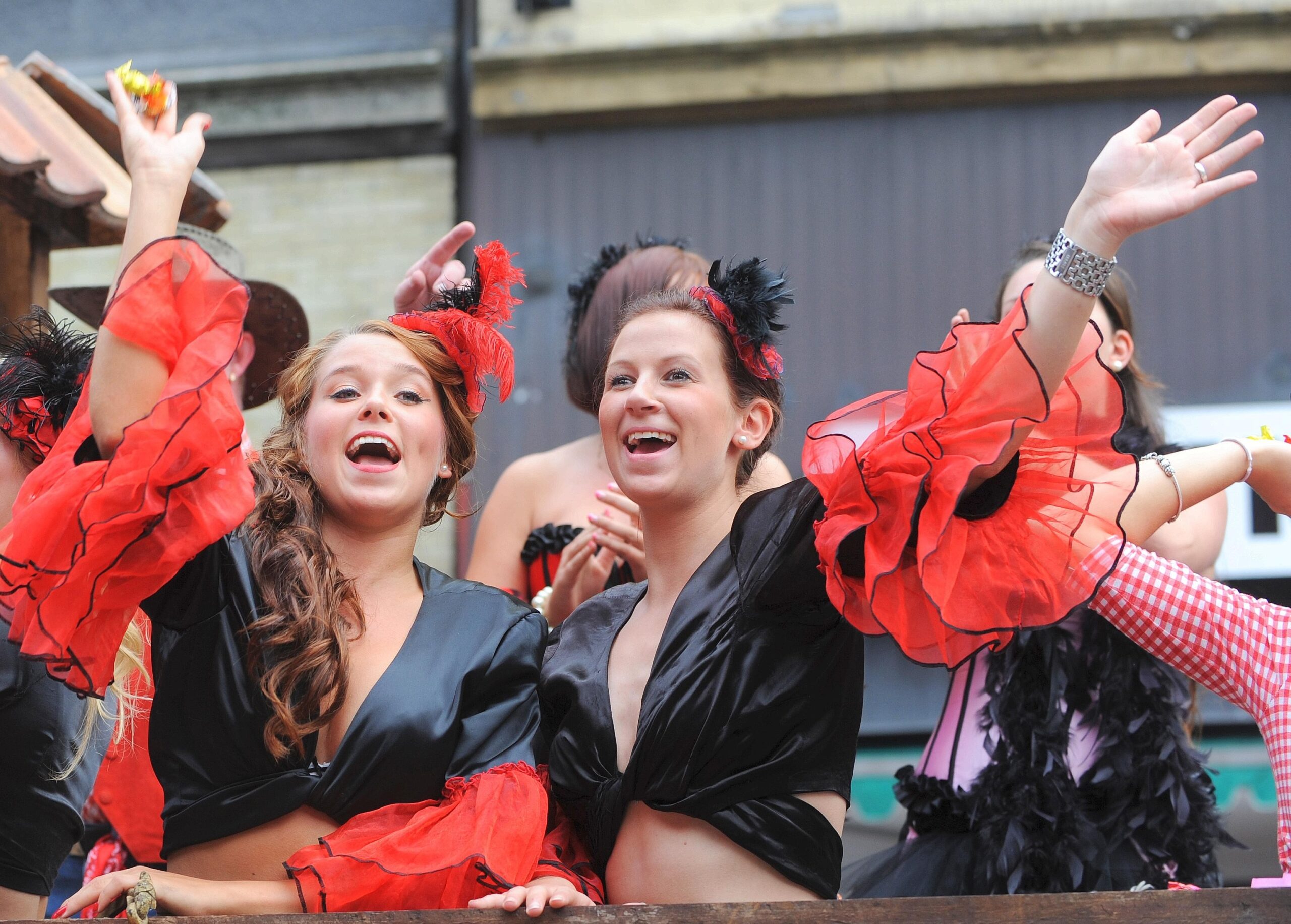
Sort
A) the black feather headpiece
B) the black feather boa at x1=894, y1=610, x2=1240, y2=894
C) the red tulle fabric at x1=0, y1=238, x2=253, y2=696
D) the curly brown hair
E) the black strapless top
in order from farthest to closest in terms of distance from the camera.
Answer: the black feather headpiece < the black strapless top < the black feather boa at x1=894, y1=610, x2=1240, y2=894 < the curly brown hair < the red tulle fabric at x1=0, y1=238, x2=253, y2=696

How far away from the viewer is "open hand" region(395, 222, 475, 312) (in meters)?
2.73

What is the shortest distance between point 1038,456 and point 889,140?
503cm

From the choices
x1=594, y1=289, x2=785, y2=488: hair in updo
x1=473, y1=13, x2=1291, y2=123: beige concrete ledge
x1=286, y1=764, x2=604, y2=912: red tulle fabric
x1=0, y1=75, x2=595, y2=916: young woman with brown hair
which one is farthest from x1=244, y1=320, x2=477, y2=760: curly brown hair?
x1=473, y1=13, x2=1291, y2=123: beige concrete ledge

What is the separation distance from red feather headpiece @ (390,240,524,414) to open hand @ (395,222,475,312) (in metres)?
0.23

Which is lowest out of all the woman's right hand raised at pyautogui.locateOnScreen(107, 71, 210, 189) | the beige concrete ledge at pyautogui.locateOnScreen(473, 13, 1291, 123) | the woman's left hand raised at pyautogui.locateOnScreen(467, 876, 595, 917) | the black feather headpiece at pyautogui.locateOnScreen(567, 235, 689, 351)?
the woman's left hand raised at pyautogui.locateOnScreen(467, 876, 595, 917)

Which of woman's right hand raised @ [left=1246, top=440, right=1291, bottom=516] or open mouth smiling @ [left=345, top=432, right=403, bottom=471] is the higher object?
open mouth smiling @ [left=345, top=432, right=403, bottom=471]

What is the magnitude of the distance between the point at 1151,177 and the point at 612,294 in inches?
60.5

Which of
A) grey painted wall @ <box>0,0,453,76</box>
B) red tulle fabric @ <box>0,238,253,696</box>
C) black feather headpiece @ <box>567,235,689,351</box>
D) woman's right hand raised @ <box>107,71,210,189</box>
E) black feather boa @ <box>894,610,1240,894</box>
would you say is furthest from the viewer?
grey painted wall @ <box>0,0,453,76</box>

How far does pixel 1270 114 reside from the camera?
6.31m

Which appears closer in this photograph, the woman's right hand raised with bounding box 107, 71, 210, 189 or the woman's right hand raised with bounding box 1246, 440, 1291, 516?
the woman's right hand raised with bounding box 107, 71, 210, 189

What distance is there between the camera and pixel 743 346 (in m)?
2.21

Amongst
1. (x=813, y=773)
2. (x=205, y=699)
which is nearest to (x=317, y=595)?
(x=205, y=699)

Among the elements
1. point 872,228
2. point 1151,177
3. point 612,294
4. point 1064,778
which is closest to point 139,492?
point 1151,177

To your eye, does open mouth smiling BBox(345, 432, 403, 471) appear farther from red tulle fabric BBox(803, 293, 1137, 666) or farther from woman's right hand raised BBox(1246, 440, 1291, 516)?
woman's right hand raised BBox(1246, 440, 1291, 516)
